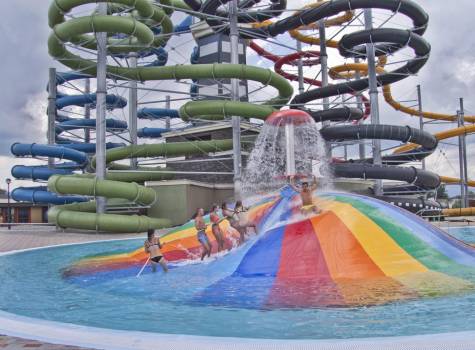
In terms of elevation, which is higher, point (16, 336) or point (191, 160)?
point (191, 160)

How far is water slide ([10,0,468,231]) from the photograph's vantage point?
Answer: 21.4 meters

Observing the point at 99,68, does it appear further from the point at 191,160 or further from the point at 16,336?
the point at 16,336

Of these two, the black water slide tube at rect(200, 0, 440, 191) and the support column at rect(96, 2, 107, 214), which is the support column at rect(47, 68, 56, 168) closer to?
the support column at rect(96, 2, 107, 214)

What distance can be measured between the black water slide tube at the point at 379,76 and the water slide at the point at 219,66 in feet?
0.16

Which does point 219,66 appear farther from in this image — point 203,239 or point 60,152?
point 203,239

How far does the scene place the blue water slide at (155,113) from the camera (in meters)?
44.0

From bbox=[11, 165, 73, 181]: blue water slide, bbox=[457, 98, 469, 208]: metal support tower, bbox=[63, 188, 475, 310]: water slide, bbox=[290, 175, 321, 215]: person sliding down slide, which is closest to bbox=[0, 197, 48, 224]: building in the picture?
bbox=[11, 165, 73, 181]: blue water slide

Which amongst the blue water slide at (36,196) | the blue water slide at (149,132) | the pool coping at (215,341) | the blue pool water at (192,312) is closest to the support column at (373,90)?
the blue pool water at (192,312)

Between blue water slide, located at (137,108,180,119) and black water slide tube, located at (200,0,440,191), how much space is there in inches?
621

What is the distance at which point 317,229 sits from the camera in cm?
1011

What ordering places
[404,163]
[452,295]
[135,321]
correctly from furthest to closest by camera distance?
1. [404,163]
2. [452,295]
3. [135,321]

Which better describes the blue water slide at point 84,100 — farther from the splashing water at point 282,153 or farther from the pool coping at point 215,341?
the pool coping at point 215,341

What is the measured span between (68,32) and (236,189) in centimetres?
1123

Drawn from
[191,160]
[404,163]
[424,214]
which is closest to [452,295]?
[424,214]
